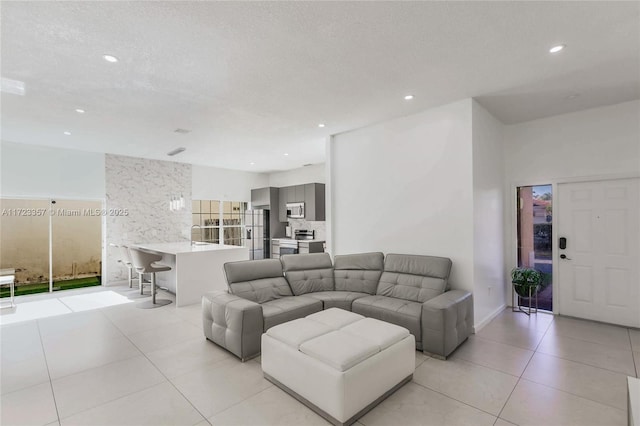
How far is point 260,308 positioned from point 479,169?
3.28m

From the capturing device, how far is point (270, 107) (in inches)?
157

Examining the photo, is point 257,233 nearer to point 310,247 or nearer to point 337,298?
point 310,247

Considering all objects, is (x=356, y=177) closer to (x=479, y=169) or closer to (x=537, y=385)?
(x=479, y=169)

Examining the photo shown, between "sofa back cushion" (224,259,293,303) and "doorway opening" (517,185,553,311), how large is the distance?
3.83m

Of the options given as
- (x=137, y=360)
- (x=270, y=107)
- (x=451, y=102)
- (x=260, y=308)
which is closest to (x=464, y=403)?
(x=260, y=308)

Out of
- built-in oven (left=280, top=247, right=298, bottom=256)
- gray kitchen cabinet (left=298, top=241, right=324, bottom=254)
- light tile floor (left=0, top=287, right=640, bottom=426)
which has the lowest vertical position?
light tile floor (left=0, top=287, right=640, bottom=426)

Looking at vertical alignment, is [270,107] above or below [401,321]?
above

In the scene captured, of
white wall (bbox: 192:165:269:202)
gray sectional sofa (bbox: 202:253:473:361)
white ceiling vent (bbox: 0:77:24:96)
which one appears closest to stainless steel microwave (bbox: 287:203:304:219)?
white wall (bbox: 192:165:269:202)

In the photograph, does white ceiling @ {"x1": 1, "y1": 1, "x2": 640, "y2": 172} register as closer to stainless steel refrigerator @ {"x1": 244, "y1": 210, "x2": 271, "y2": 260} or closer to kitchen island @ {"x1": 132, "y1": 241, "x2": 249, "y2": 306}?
kitchen island @ {"x1": 132, "y1": 241, "x2": 249, "y2": 306}

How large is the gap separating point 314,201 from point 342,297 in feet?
12.8

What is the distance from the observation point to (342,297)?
395 cm

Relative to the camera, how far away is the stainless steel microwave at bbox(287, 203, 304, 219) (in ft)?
25.8

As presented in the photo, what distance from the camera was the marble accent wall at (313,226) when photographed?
799 cm

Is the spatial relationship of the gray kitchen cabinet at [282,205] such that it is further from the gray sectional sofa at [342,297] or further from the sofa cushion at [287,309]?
the sofa cushion at [287,309]
